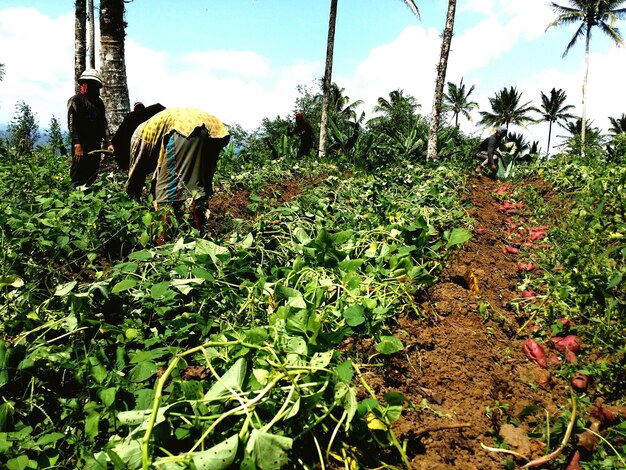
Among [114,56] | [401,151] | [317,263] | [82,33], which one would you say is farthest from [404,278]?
[82,33]

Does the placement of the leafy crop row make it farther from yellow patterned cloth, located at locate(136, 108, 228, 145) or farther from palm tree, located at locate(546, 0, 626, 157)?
palm tree, located at locate(546, 0, 626, 157)

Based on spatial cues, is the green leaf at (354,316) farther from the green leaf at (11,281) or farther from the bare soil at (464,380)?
the green leaf at (11,281)

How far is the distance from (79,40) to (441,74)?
8750 millimetres

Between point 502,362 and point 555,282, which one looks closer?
point 502,362

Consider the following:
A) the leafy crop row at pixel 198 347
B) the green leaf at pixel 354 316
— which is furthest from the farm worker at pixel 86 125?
the green leaf at pixel 354 316

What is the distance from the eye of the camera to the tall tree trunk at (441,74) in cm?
985

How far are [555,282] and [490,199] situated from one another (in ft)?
16.4

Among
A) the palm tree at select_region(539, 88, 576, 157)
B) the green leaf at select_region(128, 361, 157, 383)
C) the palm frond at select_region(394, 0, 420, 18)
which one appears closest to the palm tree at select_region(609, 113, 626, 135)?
the palm tree at select_region(539, 88, 576, 157)

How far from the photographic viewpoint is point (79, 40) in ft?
34.9

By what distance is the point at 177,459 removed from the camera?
0.98 metres

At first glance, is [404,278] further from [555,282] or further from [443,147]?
[443,147]

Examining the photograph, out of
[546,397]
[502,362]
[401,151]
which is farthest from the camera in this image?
[401,151]

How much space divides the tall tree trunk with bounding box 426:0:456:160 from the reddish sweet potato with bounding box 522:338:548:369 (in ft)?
29.4

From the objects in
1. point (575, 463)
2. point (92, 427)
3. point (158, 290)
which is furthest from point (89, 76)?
point (575, 463)
